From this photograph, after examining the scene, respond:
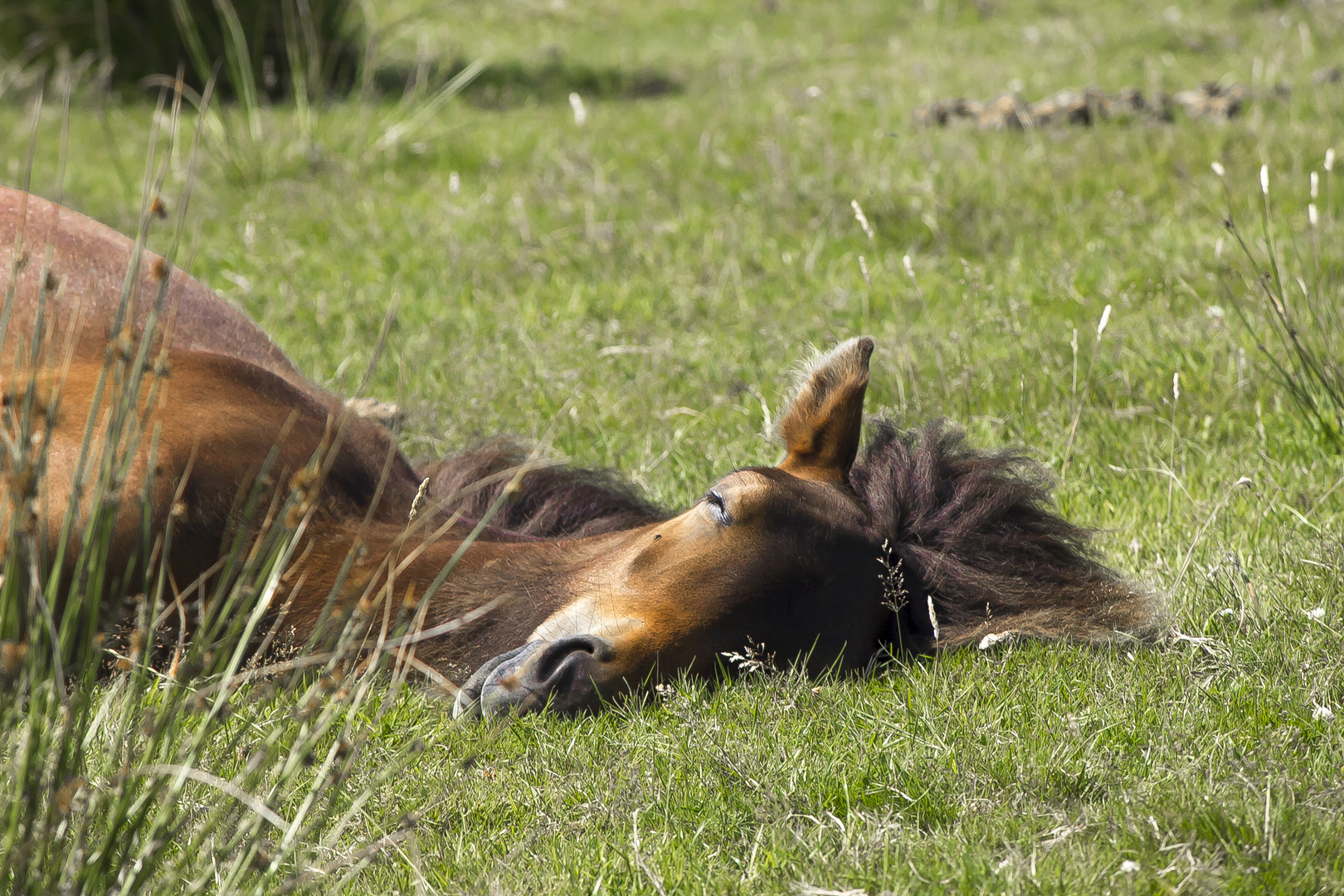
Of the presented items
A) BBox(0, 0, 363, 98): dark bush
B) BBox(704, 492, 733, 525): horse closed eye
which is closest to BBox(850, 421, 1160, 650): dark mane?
BBox(704, 492, 733, 525): horse closed eye

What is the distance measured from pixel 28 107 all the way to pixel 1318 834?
1079 cm

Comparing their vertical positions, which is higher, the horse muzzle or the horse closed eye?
the horse closed eye

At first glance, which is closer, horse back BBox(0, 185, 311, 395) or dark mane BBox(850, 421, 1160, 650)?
dark mane BBox(850, 421, 1160, 650)

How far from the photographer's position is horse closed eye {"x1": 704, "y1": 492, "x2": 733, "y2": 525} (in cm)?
272

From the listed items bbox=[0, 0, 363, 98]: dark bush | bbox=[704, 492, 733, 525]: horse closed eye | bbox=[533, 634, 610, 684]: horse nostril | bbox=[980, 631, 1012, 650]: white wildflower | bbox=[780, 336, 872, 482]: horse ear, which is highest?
bbox=[0, 0, 363, 98]: dark bush

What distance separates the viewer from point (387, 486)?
10.8 ft

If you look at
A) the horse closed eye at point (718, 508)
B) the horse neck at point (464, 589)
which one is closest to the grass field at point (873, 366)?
the horse neck at point (464, 589)

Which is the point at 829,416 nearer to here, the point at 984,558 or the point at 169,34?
the point at 984,558

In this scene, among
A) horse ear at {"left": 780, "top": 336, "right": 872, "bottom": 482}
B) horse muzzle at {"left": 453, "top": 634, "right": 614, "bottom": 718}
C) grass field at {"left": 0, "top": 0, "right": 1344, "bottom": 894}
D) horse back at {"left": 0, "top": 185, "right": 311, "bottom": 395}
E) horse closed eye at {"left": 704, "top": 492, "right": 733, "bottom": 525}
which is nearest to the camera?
grass field at {"left": 0, "top": 0, "right": 1344, "bottom": 894}

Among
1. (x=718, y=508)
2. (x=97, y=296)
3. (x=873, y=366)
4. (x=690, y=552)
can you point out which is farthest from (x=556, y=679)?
(x=873, y=366)

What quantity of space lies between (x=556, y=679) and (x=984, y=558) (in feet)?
3.51

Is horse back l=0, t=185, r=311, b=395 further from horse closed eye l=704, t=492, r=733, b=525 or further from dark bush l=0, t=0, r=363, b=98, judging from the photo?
dark bush l=0, t=0, r=363, b=98

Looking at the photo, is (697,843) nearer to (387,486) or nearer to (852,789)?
(852,789)

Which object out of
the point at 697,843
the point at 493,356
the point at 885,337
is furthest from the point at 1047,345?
the point at 697,843
